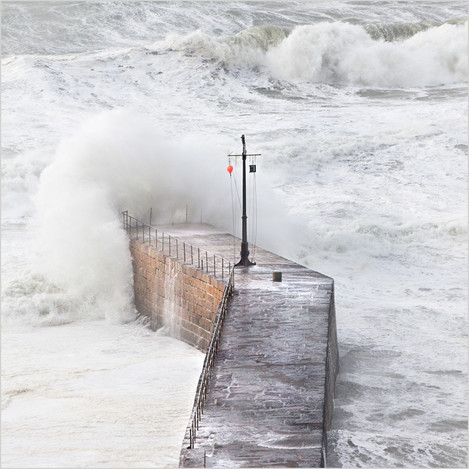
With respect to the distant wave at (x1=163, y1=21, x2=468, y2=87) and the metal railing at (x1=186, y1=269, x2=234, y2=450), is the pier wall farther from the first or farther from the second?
the distant wave at (x1=163, y1=21, x2=468, y2=87)

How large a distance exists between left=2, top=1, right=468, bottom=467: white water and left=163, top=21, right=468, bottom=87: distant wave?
92 millimetres

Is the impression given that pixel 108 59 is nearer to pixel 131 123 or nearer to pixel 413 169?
pixel 413 169

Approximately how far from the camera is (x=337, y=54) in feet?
140

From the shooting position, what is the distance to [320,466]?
33.7 feet

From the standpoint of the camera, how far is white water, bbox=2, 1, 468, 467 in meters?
13.3

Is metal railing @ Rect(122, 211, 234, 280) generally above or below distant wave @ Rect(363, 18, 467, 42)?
below

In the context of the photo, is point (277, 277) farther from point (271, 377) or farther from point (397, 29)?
point (397, 29)

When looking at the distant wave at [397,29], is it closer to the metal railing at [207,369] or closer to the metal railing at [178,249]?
the metal railing at [178,249]

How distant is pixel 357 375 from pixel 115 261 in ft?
17.4

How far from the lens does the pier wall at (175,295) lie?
1567 cm

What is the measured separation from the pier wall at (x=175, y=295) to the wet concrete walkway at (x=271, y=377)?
0.55 meters

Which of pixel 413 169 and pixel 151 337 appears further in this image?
pixel 413 169

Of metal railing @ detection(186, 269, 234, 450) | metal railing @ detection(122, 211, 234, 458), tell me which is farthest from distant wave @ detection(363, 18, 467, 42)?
metal railing @ detection(186, 269, 234, 450)

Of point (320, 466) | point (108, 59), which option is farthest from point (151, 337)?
point (108, 59)
